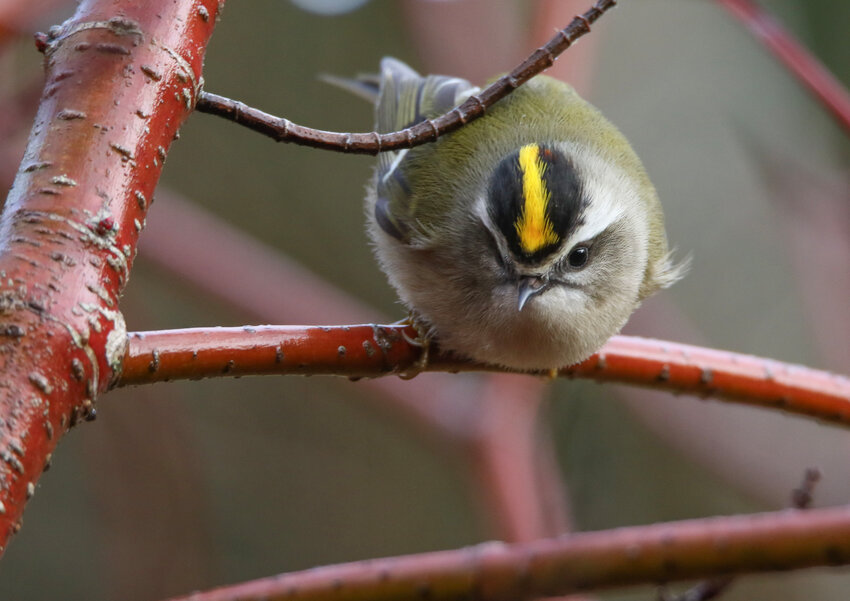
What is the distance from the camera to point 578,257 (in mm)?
2100

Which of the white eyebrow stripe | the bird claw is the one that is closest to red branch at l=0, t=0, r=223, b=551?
the bird claw

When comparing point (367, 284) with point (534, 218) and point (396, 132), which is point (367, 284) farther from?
point (396, 132)

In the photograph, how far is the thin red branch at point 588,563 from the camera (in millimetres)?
1171

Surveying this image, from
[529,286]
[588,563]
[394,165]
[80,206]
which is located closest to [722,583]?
[588,563]

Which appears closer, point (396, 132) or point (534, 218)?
point (396, 132)

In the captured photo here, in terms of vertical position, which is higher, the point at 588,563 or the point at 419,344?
the point at 419,344

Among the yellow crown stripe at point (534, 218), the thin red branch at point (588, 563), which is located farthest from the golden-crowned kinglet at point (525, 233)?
the thin red branch at point (588, 563)

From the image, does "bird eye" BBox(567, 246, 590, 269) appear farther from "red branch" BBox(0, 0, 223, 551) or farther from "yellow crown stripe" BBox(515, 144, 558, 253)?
"red branch" BBox(0, 0, 223, 551)

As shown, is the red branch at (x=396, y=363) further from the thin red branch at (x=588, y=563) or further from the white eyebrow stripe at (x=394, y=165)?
the white eyebrow stripe at (x=394, y=165)

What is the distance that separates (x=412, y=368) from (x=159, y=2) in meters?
0.88

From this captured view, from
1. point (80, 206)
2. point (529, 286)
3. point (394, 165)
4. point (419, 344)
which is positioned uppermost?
point (394, 165)

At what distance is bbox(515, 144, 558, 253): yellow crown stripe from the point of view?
6.44 feet

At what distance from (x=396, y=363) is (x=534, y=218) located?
520mm

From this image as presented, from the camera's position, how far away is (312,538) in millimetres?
5566
